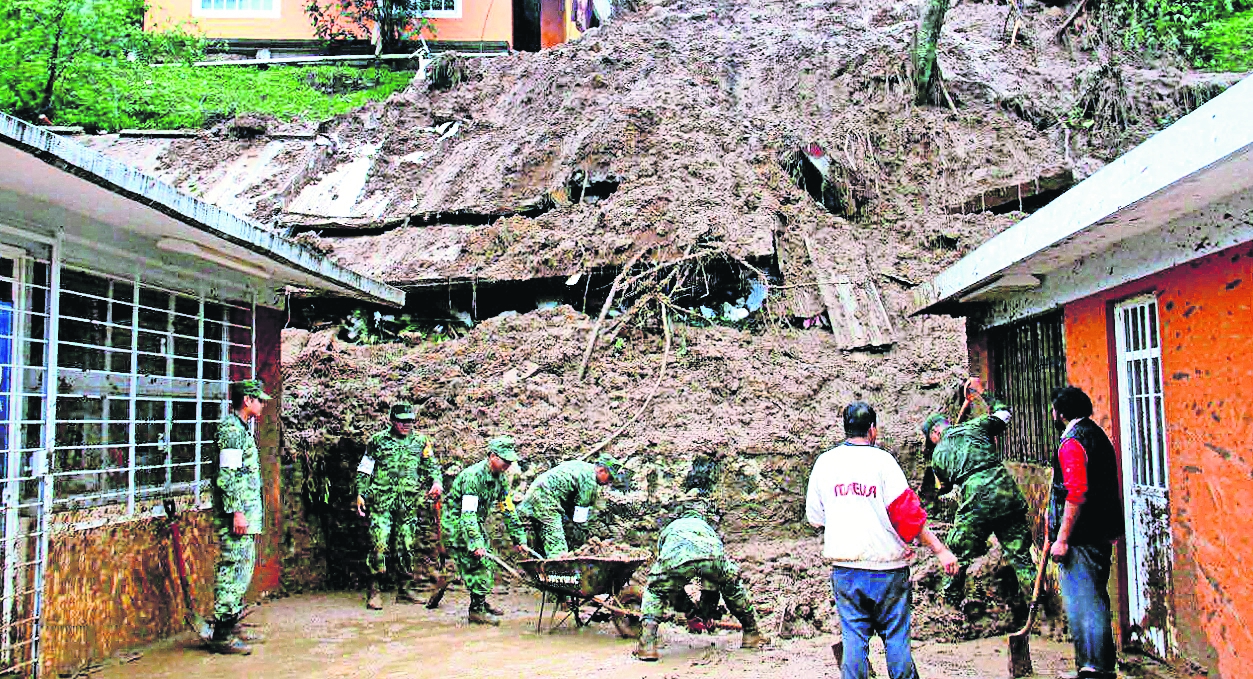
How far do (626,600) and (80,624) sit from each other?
3.92m

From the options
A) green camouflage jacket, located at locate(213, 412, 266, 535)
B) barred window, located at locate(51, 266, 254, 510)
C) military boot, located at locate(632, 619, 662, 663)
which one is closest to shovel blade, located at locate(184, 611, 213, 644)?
green camouflage jacket, located at locate(213, 412, 266, 535)

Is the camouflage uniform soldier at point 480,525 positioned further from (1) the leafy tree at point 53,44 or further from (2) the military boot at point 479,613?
(1) the leafy tree at point 53,44

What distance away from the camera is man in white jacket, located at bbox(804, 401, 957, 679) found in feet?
15.3

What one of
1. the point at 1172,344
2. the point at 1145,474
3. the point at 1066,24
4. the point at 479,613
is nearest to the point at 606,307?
the point at 479,613

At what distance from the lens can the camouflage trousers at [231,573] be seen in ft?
22.5

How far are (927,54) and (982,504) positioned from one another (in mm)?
11400

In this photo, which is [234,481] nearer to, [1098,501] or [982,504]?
[982,504]

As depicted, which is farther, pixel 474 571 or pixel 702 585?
pixel 474 571

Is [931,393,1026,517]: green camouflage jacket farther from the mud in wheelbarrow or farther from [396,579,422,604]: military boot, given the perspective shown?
[396,579,422,604]: military boot

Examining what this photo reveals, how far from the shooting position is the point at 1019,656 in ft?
19.1

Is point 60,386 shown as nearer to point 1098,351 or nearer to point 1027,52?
point 1098,351

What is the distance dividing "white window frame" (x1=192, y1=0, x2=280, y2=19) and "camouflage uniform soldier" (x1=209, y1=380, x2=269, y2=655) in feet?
68.0

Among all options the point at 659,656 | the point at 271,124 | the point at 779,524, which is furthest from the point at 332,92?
the point at 659,656

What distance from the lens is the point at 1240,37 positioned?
1778cm
